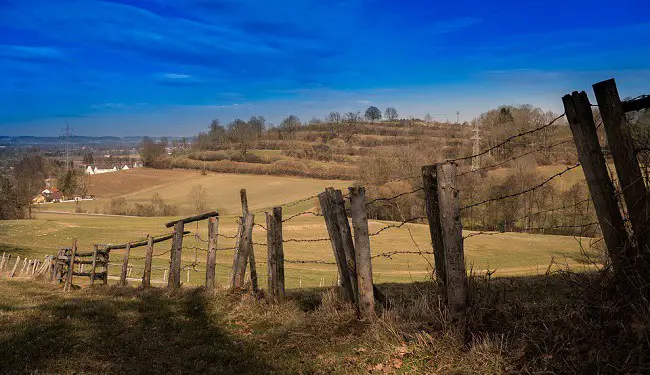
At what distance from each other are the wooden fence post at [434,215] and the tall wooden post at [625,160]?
1.86m

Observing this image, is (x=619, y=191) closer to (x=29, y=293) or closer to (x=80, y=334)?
(x=80, y=334)

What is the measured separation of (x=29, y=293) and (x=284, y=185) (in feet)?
287

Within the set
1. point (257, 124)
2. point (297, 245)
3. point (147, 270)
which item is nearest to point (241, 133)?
point (257, 124)

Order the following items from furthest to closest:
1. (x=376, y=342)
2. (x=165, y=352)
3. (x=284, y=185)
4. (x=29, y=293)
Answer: (x=284, y=185), (x=29, y=293), (x=165, y=352), (x=376, y=342)

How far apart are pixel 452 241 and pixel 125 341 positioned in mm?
5044

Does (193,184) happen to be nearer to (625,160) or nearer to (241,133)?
(241,133)

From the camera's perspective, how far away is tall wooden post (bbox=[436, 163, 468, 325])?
17.7 feet

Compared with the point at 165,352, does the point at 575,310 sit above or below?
above

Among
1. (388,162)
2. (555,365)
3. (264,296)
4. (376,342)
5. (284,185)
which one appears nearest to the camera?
(555,365)

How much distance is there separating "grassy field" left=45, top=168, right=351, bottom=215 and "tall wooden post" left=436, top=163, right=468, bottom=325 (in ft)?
251

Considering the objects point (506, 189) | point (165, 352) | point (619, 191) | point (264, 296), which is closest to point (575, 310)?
point (619, 191)

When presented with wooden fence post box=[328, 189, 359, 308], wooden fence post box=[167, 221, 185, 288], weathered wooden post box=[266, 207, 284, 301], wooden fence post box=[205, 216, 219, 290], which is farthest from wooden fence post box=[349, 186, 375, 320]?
wooden fence post box=[167, 221, 185, 288]

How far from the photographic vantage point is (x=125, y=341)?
7227 millimetres

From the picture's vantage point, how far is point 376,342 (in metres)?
5.64
